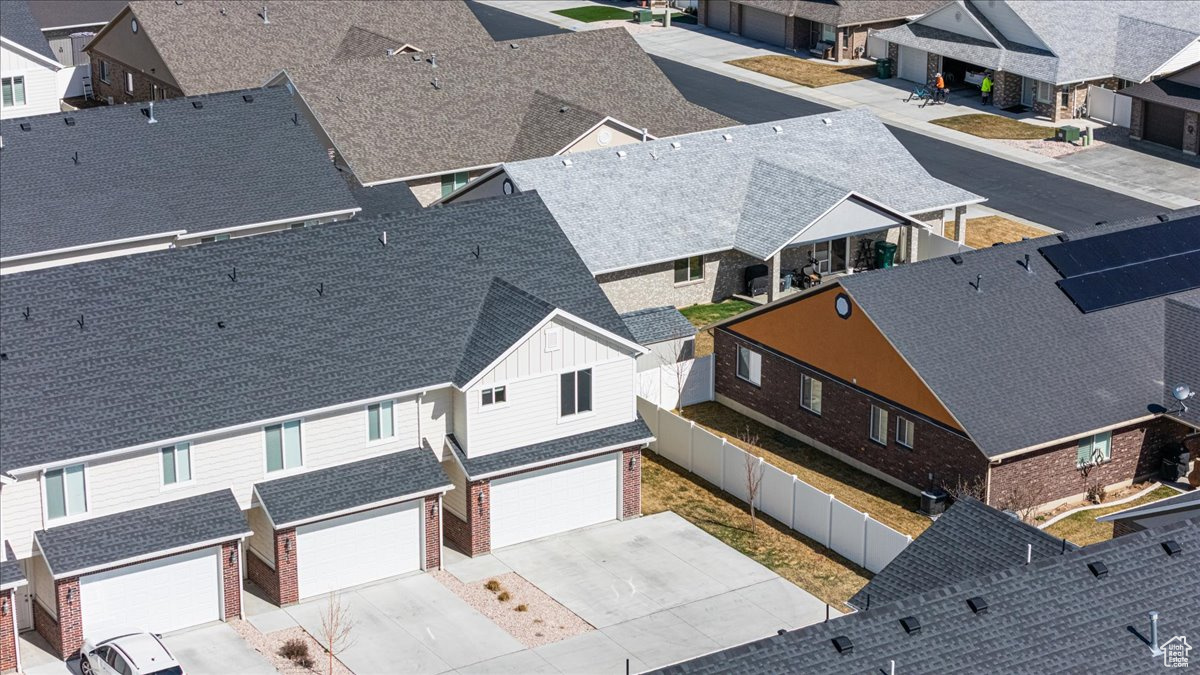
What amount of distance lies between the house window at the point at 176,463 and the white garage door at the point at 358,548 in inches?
117

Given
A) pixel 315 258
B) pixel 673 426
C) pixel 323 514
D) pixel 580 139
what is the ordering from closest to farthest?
1. pixel 323 514
2. pixel 315 258
3. pixel 673 426
4. pixel 580 139

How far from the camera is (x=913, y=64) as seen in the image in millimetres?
91688

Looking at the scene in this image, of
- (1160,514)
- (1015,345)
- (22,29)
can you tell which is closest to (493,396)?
(1015,345)

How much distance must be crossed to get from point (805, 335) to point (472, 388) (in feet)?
37.3

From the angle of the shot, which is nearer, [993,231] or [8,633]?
[8,633]

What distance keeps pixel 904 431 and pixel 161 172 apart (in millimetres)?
26970

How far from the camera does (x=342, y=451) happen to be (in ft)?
146

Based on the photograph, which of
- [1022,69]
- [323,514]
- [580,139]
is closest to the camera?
[323,514]

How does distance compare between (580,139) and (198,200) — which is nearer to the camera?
(198,200)

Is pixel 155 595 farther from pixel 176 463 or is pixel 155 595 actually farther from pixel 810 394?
pixel 810 394

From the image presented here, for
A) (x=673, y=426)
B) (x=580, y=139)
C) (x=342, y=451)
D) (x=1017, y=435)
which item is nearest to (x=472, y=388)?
(x=342, y=451)

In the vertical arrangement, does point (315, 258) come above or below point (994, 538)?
above

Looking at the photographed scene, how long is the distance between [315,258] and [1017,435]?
1858 centimetres

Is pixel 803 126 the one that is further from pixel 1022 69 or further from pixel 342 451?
pixel 342 451
